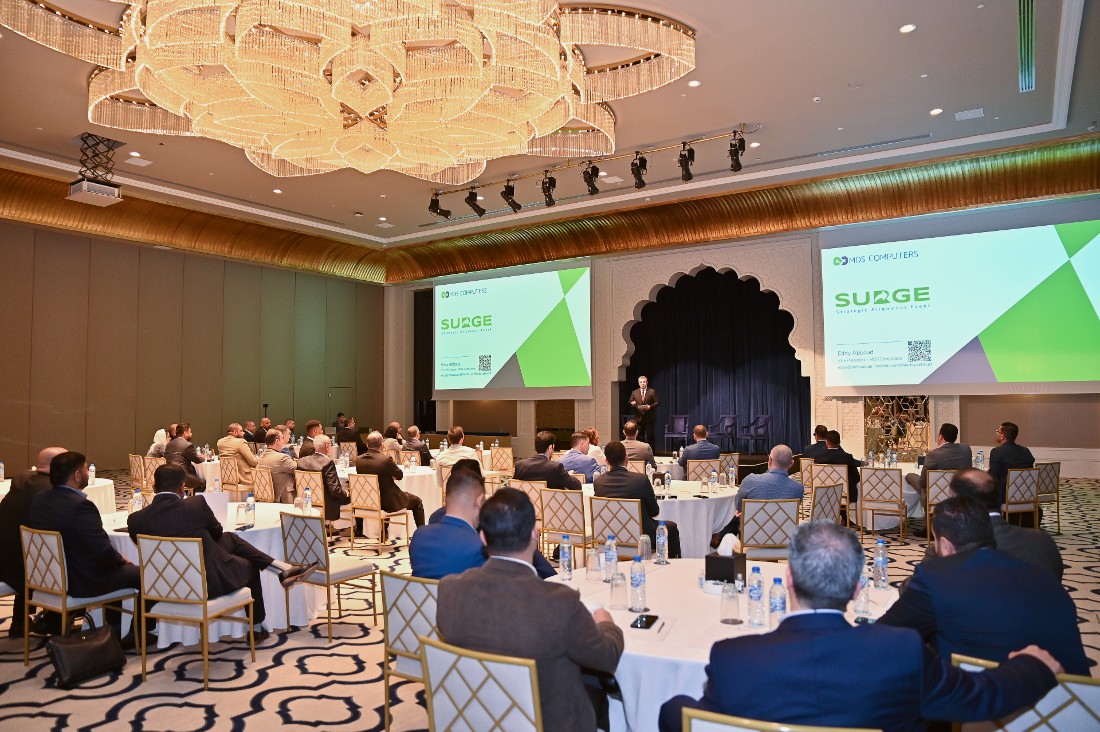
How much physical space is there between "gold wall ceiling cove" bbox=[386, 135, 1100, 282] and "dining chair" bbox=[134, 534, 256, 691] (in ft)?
36.6

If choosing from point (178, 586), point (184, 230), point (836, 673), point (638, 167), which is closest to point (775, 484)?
point (178, 586)

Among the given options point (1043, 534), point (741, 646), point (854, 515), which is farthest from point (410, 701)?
point (854, 515)

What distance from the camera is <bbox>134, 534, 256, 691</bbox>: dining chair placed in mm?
4496

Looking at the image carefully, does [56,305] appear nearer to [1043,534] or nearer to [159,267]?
[159,267]

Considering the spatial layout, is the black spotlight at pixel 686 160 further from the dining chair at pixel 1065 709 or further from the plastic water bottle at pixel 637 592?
the dining chair at pixel 1065 709

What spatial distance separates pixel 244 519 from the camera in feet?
19.6

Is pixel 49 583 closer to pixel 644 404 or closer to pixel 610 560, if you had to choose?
pixel 610 560

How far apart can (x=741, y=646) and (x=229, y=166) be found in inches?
480

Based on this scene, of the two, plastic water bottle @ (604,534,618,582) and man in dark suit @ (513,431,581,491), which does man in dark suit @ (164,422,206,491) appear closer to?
man in dark suit @ (513,431,581,491)

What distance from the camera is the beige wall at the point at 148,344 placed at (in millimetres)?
14352

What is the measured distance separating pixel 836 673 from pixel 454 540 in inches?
84.2

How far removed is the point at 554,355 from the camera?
1691 centimetres

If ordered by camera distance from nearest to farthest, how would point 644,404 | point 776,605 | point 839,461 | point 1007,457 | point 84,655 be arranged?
point 776,605 < point 84,655 < point 1007,457 < point 839,461 < point 644,404

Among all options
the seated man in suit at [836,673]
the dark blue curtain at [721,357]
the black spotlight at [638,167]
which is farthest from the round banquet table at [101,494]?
the dark blue curtain at [721,357]
